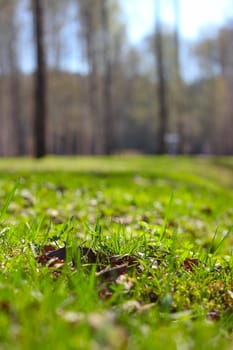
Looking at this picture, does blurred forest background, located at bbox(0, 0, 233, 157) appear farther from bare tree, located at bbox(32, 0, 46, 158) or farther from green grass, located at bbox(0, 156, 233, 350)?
green grass, located at bbox(0, 156, 233, 350)

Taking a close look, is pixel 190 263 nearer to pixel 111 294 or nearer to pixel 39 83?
pixel 111 294

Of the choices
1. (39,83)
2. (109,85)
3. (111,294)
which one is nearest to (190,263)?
(111,294)

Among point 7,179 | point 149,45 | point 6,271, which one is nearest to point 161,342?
point 6,271

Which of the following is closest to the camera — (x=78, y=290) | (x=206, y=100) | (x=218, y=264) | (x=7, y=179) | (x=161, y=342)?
(x=161, y=342)

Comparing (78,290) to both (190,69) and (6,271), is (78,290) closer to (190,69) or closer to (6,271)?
(6,271)

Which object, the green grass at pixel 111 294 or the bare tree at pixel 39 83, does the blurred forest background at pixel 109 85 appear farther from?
the green grass at pixel 111 294
